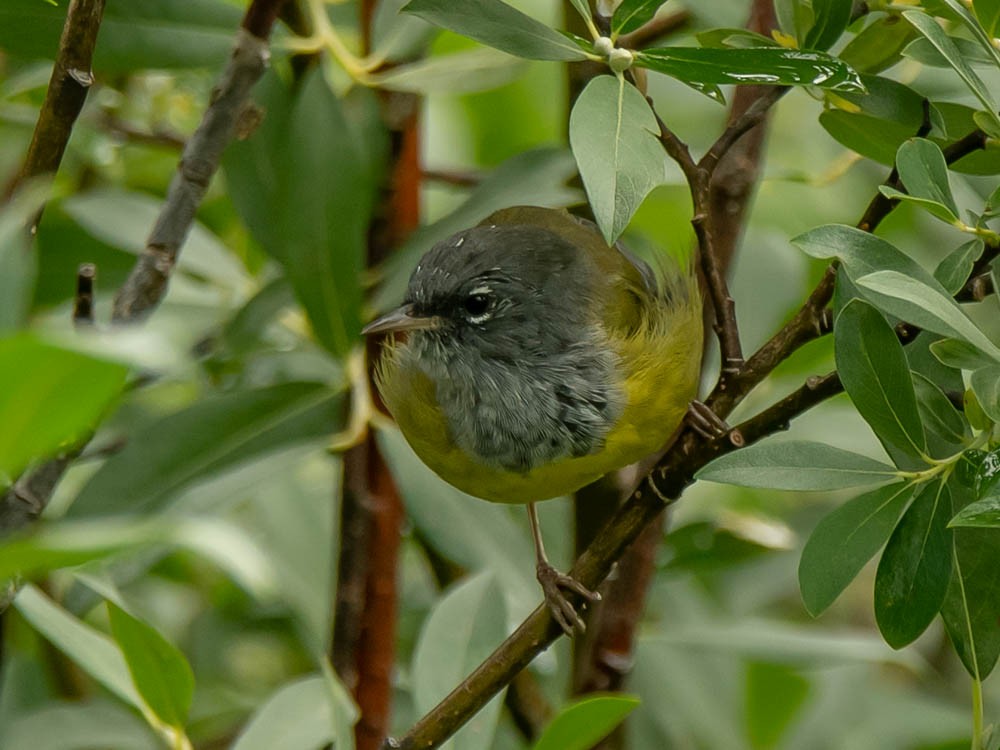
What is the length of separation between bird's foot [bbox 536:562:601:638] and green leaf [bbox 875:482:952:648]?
343mm

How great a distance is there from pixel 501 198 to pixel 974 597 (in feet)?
3.20

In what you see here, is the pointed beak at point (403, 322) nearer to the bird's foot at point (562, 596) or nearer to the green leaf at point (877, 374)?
the bird's foot at point (562, 596)

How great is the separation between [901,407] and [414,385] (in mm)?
890

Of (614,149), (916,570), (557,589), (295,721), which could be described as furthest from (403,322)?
(916,570)

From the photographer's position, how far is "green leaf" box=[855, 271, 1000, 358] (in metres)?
0.93

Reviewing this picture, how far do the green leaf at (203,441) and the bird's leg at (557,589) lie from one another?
364mm

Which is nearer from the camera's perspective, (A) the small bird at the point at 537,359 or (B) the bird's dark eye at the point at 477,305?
(A) the small bird at the point at 537,359

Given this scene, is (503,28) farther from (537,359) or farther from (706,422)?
(537,359)

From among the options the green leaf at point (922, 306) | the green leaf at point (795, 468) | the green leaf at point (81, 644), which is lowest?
the green leaf at point (81, 644)

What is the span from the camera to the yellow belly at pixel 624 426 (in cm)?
174

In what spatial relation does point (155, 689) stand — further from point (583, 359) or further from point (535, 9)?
point (535, 9)

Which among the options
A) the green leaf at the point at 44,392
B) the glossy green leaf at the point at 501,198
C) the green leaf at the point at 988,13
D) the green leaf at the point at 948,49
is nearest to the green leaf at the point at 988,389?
the green leaf at the point at 948,49

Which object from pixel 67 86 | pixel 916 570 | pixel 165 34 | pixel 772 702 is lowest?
pixel 772 702

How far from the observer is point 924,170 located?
1091 mm
